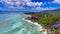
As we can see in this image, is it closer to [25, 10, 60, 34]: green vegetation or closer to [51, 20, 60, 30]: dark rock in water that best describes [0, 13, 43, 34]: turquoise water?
[25, 10, 60, 34]: green vegetation

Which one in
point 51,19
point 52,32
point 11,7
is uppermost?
point 11,7

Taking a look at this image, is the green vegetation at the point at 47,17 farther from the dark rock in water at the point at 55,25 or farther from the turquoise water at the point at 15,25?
the turquoise water at the point at 15,25

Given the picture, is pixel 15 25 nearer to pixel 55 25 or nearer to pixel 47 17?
pixel 47 17

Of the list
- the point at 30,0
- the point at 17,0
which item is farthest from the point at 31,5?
the point at 17,0

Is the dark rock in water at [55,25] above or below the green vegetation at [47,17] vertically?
below

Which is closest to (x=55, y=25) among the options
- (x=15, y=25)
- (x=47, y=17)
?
(x=47, y=17)

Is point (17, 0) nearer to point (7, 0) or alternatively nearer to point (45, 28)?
point (7, 0)

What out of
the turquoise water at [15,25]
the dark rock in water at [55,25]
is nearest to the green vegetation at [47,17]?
the dark rock in water at [55,25]

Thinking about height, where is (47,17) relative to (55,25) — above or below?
above
